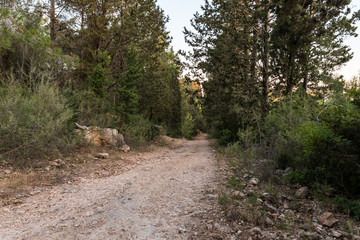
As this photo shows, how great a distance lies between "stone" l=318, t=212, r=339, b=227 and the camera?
278 centimetres

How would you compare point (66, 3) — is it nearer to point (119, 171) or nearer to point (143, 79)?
point (143, 79)

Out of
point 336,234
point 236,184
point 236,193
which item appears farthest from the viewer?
point 236,184

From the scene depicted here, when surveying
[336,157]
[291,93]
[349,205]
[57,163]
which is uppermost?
[291,93]

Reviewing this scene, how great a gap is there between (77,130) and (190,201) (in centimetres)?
641

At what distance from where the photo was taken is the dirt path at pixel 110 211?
2.79 m

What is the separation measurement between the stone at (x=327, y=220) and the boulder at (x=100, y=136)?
27.5 feet

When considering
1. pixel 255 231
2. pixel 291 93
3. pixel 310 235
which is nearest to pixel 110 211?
pixel 255 231

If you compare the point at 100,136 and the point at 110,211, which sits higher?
the point at 100,136

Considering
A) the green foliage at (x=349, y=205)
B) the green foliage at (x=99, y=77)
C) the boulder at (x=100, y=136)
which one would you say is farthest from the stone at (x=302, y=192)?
the green foliage at (x=99, y=77)

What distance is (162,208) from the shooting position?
11.7 ft

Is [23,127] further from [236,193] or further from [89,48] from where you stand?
[89,48]

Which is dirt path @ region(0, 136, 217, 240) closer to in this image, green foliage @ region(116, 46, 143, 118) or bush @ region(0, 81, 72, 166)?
bush @ region(0, 81, 72, 166)

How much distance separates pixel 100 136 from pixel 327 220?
913cm

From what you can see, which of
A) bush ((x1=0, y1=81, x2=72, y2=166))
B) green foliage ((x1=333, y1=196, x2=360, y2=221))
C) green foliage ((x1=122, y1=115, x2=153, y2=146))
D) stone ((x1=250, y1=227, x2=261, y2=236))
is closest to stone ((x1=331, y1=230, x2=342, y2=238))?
green foliage ((x1=333, y1=196, x2=360, y2=221))
